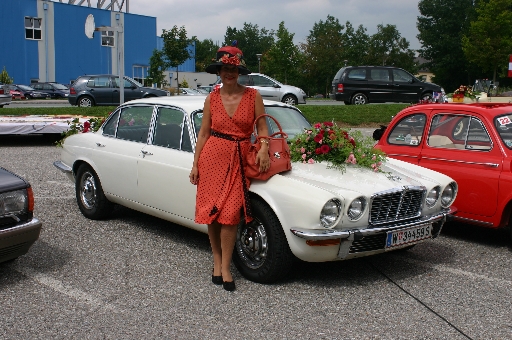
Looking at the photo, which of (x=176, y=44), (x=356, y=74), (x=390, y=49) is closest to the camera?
(x=356, y=74)

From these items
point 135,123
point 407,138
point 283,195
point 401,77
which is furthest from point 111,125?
point 401,77

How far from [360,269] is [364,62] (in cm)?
6548

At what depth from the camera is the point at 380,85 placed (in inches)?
963

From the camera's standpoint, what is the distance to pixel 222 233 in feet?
15.8

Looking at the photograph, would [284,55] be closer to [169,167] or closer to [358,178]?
[169,167]

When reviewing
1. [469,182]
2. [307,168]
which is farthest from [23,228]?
[469,182]

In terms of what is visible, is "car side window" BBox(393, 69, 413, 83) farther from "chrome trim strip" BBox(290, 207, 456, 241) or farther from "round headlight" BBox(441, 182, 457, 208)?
"chrome trim strip" BBox(290, 207, 456, 241)

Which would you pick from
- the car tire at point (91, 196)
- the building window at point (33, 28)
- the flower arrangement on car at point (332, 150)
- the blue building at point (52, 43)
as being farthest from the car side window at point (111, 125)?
the building window at point (33, 28)

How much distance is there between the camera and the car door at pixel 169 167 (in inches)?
219

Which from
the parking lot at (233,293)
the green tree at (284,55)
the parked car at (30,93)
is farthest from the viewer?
the green tree at (284,55)

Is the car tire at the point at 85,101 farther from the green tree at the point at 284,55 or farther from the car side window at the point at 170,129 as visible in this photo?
the green tree at the point at 284,55

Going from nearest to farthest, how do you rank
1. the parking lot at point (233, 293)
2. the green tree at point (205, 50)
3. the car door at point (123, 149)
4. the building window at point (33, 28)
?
the parking lot at point (233, 293) → the car door at point (123, 149) → the building window at point (33, 28) → the green tree at point (205, 50)

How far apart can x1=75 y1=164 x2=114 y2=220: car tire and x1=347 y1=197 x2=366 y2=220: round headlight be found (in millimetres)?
3276

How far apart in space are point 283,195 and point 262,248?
0.51m
